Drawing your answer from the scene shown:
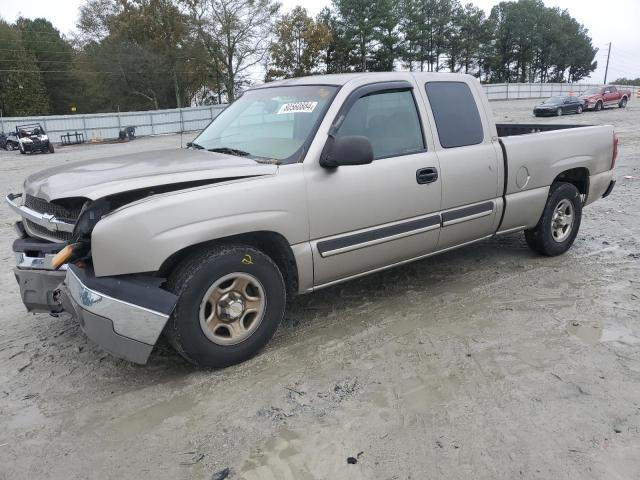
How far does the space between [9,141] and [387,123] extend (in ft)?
100

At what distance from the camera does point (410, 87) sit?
4.24 m

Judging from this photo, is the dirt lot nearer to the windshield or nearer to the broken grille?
the broken grille

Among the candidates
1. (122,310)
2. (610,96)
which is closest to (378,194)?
(122,310)

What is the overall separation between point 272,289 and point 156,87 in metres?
55.1

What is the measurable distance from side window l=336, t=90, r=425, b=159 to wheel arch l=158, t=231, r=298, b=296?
899mm

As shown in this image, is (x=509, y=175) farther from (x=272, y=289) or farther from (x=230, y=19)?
(x=230, y=19)

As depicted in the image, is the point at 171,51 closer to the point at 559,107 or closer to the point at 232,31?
the point at 232,31

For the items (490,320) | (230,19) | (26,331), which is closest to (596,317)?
(490,320)

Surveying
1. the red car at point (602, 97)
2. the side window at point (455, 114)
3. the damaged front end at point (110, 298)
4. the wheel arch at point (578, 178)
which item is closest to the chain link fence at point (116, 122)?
the red car at point (602, 97)

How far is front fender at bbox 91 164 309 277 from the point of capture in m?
2.90

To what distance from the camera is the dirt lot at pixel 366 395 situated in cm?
256

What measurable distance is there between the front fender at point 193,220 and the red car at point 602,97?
108 feet

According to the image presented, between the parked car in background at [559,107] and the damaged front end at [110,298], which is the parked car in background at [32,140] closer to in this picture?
the damaged front end at [110,298]

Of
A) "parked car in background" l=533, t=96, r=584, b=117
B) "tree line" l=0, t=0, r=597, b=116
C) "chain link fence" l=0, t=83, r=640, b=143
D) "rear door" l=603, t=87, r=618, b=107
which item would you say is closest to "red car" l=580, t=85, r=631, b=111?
"rear door" l=603, t=87, r=618, b=107
